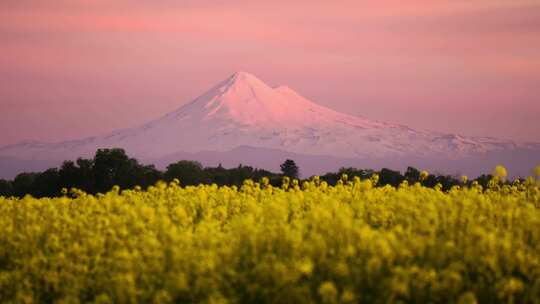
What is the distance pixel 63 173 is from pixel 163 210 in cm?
5213

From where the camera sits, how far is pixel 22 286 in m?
10.4

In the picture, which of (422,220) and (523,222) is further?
(523,222)

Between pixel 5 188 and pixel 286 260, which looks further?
pixel 5 188

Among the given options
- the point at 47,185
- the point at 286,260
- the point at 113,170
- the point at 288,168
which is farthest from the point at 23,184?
the point at 286,260

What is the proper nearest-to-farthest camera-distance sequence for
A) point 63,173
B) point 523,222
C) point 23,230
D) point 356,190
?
point 523,222
point 23,230
point 356,190
point 63,173

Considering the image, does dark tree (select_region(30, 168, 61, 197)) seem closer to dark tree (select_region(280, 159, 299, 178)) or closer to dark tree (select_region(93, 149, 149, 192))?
dark tree (select_region(93, 149, 149, 192))

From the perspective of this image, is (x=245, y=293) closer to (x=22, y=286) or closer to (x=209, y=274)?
(x=209, y=274)

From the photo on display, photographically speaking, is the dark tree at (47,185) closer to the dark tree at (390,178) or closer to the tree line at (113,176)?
the tree line at (113,176)

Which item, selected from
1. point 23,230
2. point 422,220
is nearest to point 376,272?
point 422,220

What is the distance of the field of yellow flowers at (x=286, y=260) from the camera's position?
8.34m

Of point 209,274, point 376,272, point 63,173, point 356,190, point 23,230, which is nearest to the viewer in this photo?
point 376,272

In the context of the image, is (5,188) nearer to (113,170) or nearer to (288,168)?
(113,170)

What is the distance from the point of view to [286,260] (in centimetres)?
880

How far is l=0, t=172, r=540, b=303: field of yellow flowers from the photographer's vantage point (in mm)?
8336
